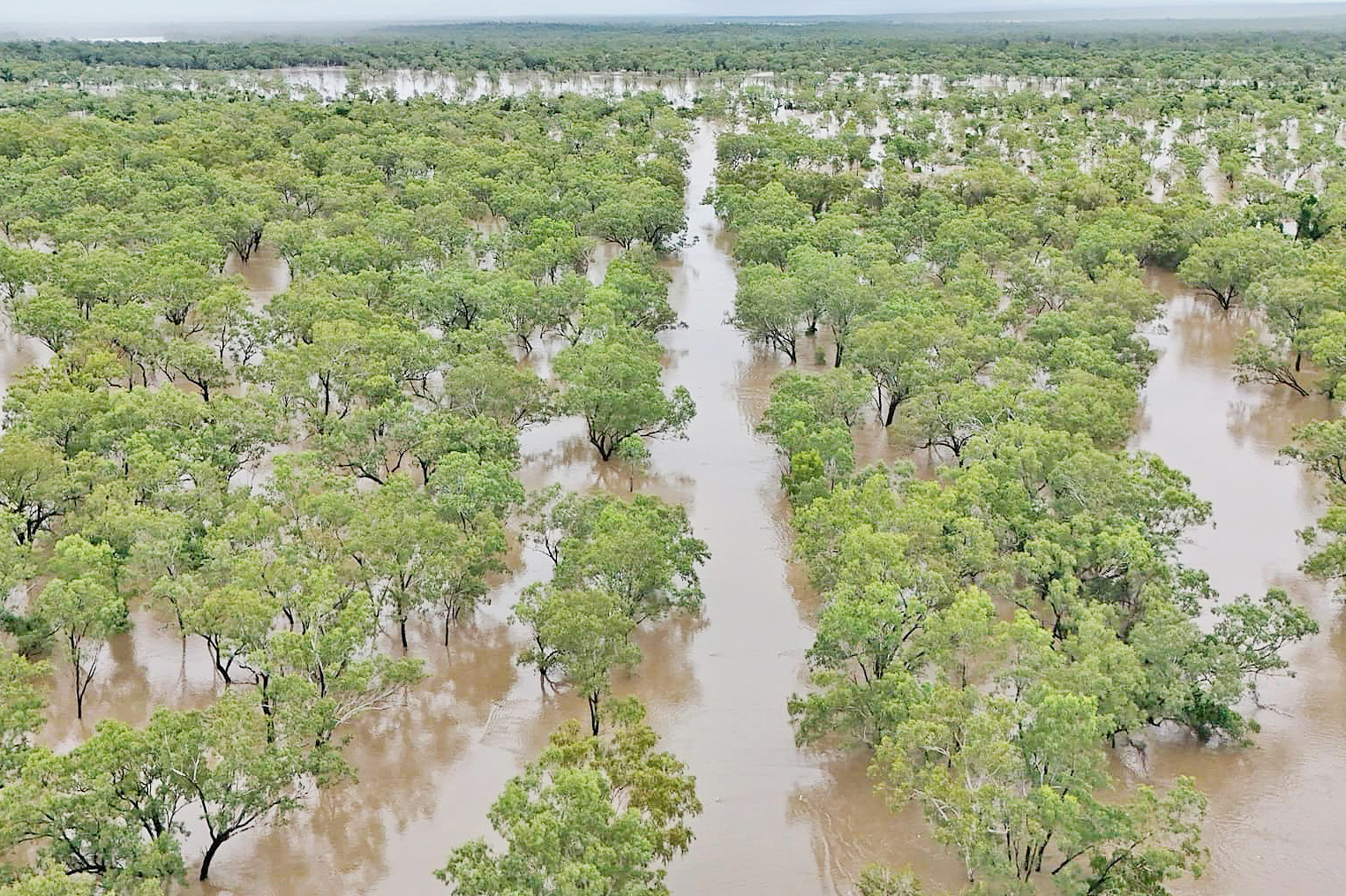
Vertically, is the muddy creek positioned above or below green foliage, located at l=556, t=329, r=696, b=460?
below

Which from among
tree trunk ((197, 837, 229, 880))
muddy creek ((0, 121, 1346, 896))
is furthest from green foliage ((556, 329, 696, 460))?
tree trunk ((197, 837, 229, 880))

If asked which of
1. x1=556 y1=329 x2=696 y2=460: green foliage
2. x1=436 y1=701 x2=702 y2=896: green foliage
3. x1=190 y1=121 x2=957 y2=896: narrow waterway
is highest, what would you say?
x1=556 y1=329 x2=696 y2=460: green foliage

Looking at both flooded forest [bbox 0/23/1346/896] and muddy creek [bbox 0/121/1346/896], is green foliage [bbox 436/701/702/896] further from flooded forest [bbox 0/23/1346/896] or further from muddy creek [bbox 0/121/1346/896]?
muddy creek [bbox 0/121/1346/896]

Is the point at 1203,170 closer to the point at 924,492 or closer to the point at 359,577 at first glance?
the point at 924,492

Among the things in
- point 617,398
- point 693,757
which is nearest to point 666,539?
point 693,757

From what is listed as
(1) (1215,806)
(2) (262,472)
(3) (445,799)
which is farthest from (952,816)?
(2) (262,472)
